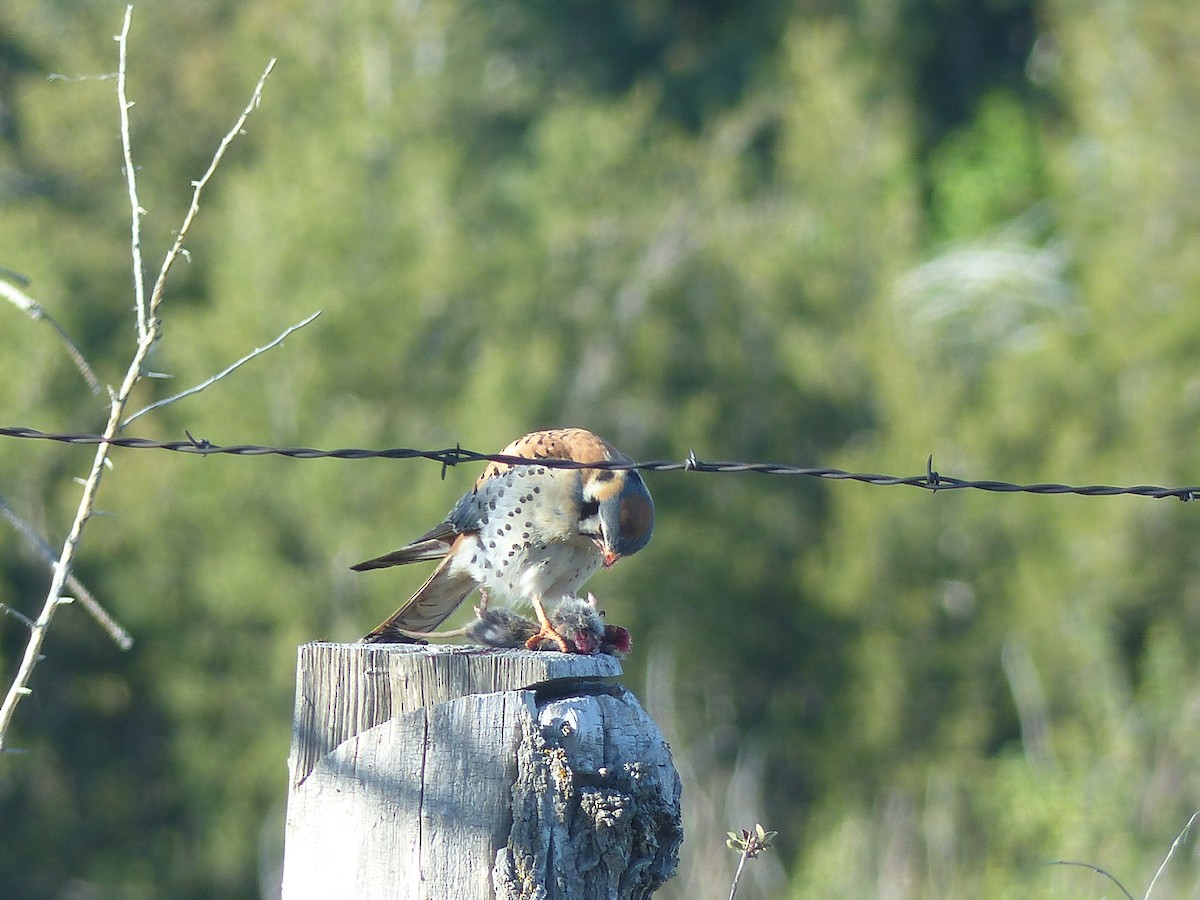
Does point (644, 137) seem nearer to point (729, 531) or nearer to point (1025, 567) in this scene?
point (729, 531)

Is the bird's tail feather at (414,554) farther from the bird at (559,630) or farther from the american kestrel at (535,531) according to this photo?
the bird at (559,630)

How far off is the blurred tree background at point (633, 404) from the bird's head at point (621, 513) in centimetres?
951

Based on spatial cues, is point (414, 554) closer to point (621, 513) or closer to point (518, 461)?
point (621, 513)

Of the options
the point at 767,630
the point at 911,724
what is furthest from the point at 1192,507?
the point at 767,630

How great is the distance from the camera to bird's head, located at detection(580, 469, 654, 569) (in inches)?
172

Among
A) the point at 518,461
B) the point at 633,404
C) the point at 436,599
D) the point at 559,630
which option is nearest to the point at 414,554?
the point at 436,599

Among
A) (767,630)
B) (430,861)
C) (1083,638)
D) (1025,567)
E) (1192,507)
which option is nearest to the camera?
(430,861)

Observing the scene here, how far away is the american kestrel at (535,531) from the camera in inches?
172

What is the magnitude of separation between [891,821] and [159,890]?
7.22 m

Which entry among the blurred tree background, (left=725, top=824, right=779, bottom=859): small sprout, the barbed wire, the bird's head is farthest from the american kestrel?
the blurred tree background

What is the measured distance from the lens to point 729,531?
16438 mm

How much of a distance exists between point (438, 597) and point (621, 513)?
559 mm

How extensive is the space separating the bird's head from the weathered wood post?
1939 millimetres

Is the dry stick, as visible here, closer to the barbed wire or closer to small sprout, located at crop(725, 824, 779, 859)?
the barbed wire
